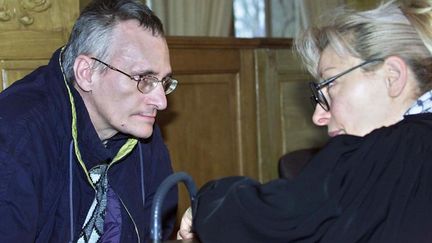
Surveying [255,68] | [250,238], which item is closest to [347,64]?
[250,238]

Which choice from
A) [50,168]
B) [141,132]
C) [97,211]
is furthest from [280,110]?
[50,168]

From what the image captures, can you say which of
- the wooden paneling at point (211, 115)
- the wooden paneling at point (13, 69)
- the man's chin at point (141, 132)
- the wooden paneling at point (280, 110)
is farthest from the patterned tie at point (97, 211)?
the wooden paneling at point (280, 110)

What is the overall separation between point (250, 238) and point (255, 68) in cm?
258

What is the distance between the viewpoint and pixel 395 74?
1.60 metres

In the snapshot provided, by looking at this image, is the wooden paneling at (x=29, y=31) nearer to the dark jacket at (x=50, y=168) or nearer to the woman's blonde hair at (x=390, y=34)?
the dark jacket at (x=50, y=168)

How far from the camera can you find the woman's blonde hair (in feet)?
5.21

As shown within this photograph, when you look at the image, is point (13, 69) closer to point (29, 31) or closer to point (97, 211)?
point (29, 31)

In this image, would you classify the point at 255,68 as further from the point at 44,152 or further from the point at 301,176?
the point at 301,176

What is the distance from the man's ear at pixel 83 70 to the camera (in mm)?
2248

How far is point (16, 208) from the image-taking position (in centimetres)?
193

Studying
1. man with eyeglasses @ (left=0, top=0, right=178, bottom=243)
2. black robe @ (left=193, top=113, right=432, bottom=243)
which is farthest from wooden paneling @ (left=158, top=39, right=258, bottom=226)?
black robe @ (left=193, top=113, right=432, bottom=243)

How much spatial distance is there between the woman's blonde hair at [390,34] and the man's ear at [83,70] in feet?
2.66

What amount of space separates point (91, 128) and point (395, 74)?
3.14 ft

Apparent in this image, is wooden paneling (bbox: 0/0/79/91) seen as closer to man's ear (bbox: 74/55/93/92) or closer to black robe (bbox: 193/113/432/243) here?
man's ear (bbox: 74/55/93/92)
